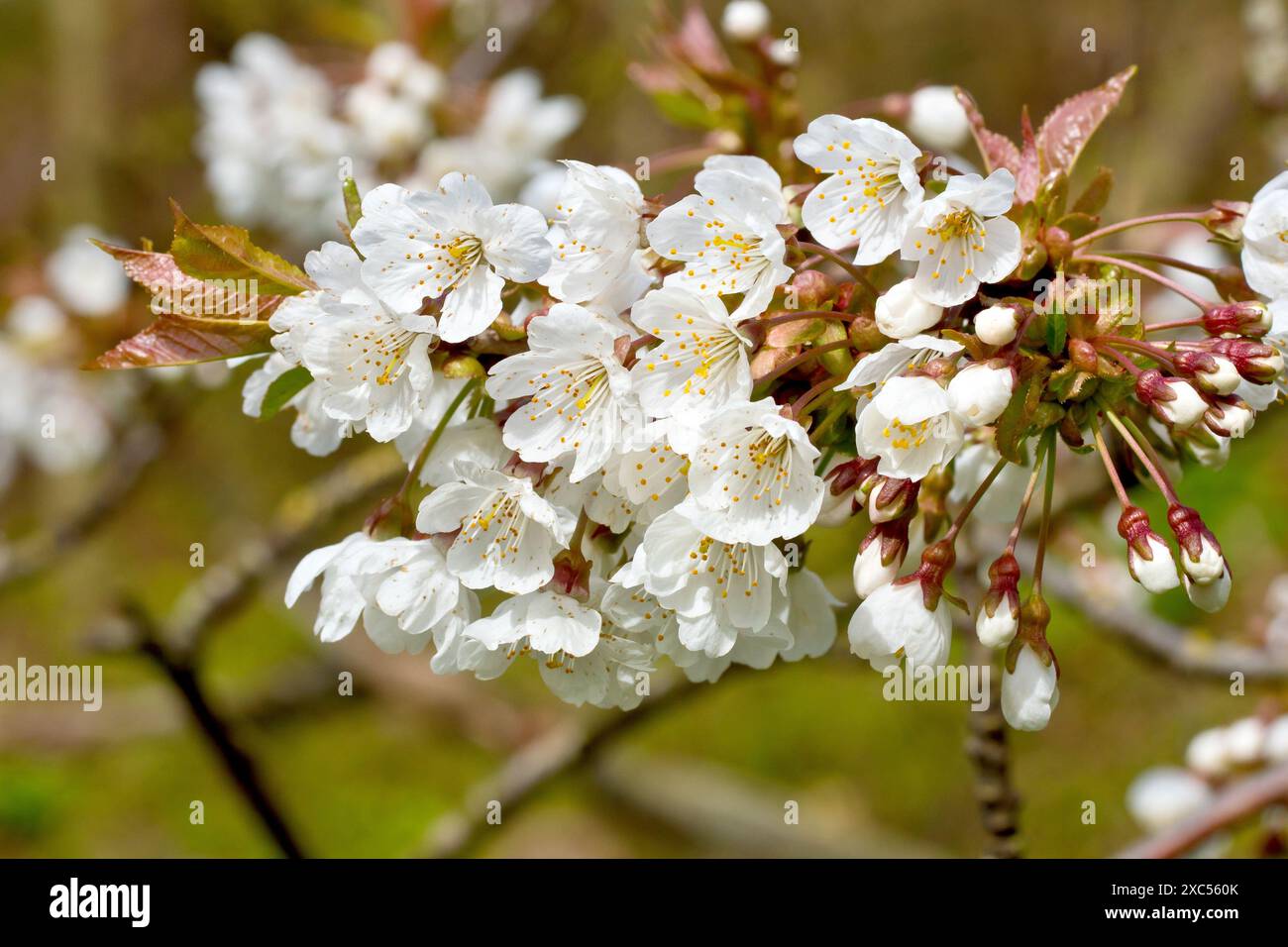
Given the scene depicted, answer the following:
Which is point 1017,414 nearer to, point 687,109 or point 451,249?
point 451,249

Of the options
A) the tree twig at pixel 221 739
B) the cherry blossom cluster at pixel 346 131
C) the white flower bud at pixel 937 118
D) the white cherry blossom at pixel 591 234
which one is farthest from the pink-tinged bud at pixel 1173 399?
the cherry blossom cluster at pixel 346 131

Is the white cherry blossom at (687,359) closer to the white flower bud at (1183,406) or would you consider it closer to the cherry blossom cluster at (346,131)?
the white flower bud at (1183,406)

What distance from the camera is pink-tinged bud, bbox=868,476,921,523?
888 millimetres

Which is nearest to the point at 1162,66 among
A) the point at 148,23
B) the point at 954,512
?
the point at 954,512

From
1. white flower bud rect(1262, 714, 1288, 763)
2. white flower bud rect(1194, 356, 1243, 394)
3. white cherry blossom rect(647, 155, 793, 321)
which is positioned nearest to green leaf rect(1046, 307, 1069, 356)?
white flower bud rect(1194, 356, 1243, 394)

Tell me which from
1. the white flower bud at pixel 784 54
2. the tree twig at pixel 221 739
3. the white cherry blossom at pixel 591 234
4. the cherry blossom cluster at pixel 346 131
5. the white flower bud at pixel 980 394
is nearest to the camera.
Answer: the white flower bud at pixel 980 394

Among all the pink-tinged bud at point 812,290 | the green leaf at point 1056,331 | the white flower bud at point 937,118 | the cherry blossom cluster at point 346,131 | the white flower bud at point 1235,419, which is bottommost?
the white flower bud at point 1235,419

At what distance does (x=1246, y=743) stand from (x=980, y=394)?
169 centimetres

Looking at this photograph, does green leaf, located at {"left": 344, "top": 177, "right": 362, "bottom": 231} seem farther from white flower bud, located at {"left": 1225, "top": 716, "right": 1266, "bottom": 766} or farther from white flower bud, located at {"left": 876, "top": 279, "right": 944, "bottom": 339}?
white flower bud, located at {"left": 1225, "top": 716, "right": 1266, "bottom": 766}

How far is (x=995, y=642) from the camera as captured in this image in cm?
92

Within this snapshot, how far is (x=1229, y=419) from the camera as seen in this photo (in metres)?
0.82

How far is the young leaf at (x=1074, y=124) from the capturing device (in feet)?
3.35

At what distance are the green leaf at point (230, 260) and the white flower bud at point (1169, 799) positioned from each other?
192 cm
